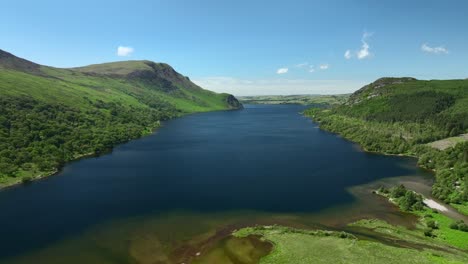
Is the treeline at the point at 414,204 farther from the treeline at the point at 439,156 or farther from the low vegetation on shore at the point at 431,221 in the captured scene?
the treeline at the point at 439,156

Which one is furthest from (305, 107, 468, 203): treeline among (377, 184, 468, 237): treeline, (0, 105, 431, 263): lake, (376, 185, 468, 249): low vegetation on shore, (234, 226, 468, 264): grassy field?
(234, 226, 468, 264): grassy field

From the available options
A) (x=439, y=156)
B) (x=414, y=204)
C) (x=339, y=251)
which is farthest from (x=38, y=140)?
(x=439, y=156)

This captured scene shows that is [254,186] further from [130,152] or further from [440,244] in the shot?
[130,152]

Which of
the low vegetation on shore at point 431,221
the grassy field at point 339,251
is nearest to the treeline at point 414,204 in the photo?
the low vegetation on shore at point 431,221

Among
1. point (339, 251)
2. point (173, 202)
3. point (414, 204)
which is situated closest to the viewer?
point (339, 251)

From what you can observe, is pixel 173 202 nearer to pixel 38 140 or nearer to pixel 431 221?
pixel 431 221
